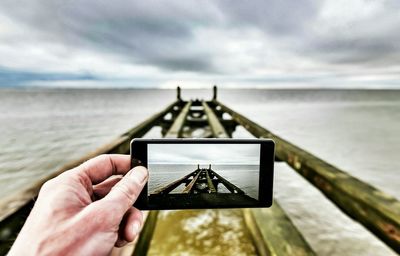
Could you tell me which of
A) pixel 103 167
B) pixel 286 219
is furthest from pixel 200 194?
pixel 286 219

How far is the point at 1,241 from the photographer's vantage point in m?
1.13

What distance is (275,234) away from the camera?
82.7 inches

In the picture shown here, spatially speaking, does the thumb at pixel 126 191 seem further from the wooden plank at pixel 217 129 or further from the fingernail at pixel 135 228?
the wooden plank at pixel 217 129

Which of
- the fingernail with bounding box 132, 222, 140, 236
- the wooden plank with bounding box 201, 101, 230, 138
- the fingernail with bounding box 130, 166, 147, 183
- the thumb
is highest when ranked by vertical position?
the fingernail with bounding box 130, 166, 147, 183

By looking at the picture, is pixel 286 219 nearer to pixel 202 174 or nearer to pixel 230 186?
pixel 230 186

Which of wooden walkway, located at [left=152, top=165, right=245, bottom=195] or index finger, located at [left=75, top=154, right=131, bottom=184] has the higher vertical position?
index finger, located at [left=75, top=154, right=131, bottom=184]

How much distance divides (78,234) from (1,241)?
52 cm

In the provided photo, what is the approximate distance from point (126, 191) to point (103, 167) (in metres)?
0.28

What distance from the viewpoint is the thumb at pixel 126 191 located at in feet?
3.34

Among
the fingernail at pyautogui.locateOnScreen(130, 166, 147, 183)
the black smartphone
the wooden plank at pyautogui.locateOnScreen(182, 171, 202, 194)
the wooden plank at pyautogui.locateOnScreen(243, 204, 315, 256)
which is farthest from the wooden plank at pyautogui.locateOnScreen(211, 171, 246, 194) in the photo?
the wooden plank at pyautogui.locateOnScreen(243, 204, 315, 256)

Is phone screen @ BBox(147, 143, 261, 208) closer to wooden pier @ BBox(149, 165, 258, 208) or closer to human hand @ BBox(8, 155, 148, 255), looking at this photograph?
wooden pier @ BBox(149, 165, 258, 208)

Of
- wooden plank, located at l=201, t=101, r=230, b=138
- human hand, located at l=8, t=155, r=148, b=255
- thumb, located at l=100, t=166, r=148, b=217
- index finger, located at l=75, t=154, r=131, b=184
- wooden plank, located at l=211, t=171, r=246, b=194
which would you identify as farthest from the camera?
wooden plank, located at l=201, t=101, r=230, b=138

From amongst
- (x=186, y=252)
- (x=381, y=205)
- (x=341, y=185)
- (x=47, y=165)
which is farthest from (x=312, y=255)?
(x=47, y=165)

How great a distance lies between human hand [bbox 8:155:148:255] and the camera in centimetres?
A: 86
